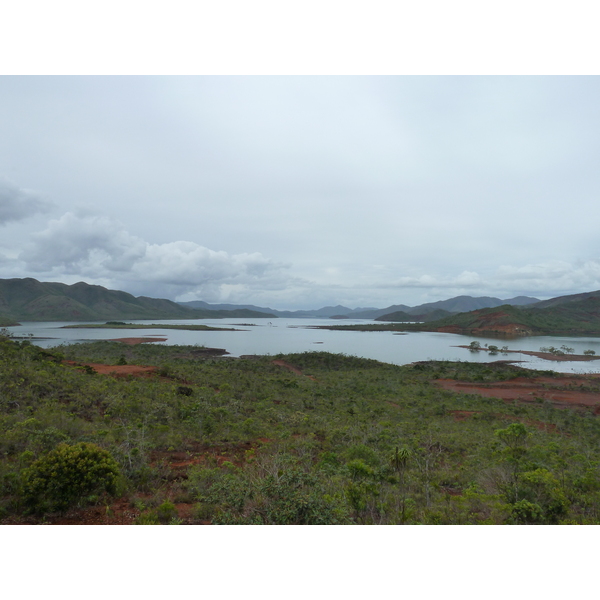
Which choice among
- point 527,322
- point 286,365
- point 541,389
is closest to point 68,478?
point 286,365

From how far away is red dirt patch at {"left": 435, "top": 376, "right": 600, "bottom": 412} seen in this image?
2398 centimetres

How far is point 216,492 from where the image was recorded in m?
5.75

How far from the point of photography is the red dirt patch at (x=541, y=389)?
944 inches

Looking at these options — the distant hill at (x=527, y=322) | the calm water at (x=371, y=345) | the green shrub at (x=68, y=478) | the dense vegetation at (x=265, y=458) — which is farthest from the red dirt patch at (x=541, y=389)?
the distant hill at (x=527, y=322)

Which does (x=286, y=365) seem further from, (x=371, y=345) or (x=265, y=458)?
(x=371, y=345)

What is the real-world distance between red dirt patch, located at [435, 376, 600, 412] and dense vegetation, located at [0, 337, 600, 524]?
264 inches

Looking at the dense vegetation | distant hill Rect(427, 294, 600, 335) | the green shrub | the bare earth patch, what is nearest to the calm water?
the bare earth patch

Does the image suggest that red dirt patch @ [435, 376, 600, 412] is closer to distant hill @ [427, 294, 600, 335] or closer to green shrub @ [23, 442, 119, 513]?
green shrub @ [23, 442, 119, 513]

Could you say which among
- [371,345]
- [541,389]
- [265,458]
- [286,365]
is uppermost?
[265,458]

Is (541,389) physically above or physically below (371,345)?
above

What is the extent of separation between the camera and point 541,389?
92.3 ft

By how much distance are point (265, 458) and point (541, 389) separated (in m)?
30.7

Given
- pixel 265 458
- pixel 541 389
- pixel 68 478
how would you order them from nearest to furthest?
pixel 68 478
pixel 265 458
pixel 541 389

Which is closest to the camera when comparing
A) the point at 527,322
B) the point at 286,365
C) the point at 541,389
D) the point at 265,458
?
the point at 265,458
